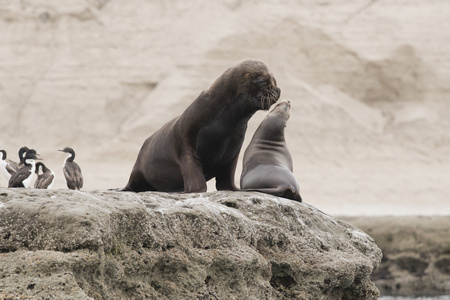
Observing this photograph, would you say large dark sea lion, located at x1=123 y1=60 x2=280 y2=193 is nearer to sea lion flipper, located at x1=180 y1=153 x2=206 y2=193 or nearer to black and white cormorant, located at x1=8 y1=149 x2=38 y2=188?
sea lion flipper, located at x1=180 y1=153 x2=206 y2=193

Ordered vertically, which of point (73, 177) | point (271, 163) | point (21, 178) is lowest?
point (73, 177)

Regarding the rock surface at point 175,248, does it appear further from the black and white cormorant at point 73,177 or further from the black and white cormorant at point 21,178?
the black and white cormorant at point 73,177

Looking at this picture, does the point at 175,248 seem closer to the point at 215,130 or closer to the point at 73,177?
the point at 215,130

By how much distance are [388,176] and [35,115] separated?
13.0 m

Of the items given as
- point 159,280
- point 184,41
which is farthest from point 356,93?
point 159,280

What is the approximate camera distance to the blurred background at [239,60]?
35781mm

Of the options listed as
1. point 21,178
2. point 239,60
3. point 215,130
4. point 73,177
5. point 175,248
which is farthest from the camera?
point 239,60

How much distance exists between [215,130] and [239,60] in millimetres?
28570

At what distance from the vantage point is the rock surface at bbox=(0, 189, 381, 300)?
5.69 metres

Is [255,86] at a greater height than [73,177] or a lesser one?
greater

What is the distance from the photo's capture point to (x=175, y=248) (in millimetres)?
6645

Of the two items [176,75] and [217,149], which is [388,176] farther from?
[217,149]

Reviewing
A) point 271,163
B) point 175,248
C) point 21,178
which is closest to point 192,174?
point 271,163

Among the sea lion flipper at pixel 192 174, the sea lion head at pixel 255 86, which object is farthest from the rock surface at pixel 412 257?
the sea lion head at pixel 255 86
